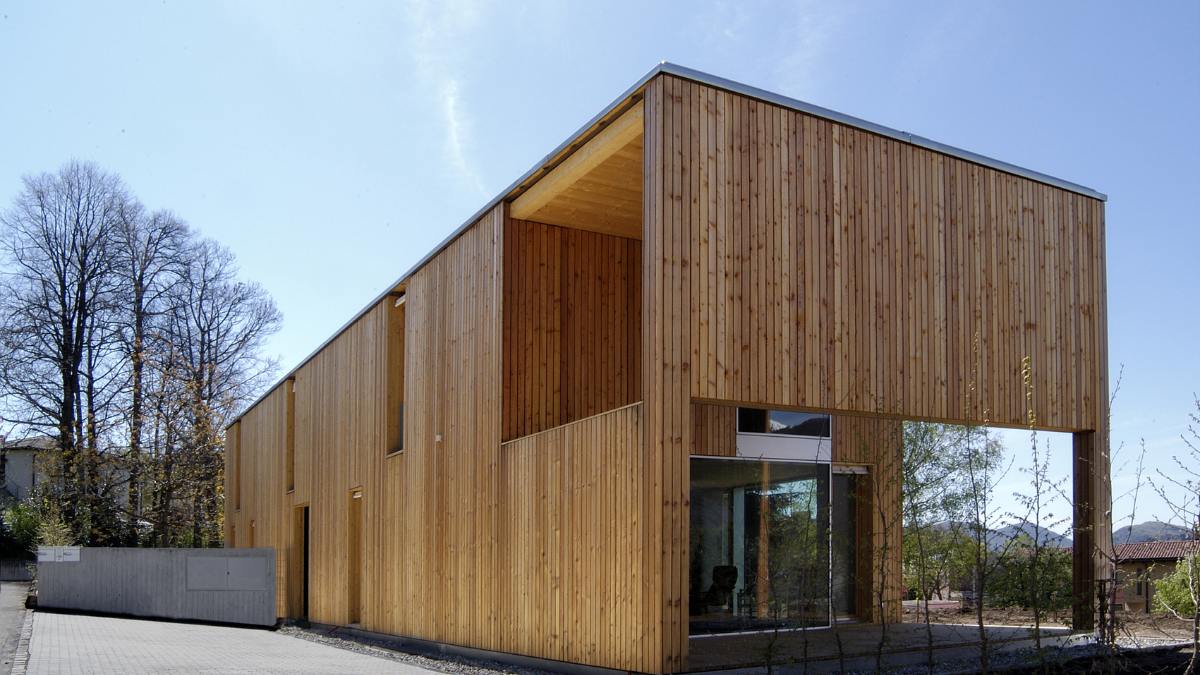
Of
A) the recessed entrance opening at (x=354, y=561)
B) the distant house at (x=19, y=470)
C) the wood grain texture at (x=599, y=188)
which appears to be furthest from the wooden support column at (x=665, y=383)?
the distant house at (x=19, y=470)

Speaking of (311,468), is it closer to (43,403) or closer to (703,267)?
(703,267)

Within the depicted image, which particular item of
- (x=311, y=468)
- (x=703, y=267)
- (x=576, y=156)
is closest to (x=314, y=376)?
(x=311, y=468)

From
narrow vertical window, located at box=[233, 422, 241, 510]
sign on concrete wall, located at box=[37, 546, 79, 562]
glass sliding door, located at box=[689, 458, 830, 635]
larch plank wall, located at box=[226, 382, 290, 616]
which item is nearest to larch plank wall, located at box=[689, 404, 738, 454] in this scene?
glass sliding door, located at box=[689, 458, 830, 635]

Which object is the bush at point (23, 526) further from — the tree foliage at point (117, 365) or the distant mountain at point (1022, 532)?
the distant mountain at point (1022, 532)

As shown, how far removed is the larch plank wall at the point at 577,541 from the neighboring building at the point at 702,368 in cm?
3

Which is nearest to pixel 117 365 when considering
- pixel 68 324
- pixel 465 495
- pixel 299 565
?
pixel 68 324

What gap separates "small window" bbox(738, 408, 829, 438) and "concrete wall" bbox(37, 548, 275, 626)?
1068cm

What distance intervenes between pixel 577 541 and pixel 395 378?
5.87m

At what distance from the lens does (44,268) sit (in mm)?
28094

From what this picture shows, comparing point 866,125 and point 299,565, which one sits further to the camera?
point 299,565

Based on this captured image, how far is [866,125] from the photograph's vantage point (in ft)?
30.9

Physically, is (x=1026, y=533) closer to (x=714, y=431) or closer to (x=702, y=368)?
(x=702, y=368)

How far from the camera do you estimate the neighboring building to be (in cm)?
827

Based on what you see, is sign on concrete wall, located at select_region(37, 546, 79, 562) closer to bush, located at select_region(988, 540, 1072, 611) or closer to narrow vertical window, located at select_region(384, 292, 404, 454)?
narrow vertical window, located at select_region(384, 292, 404, 454)
